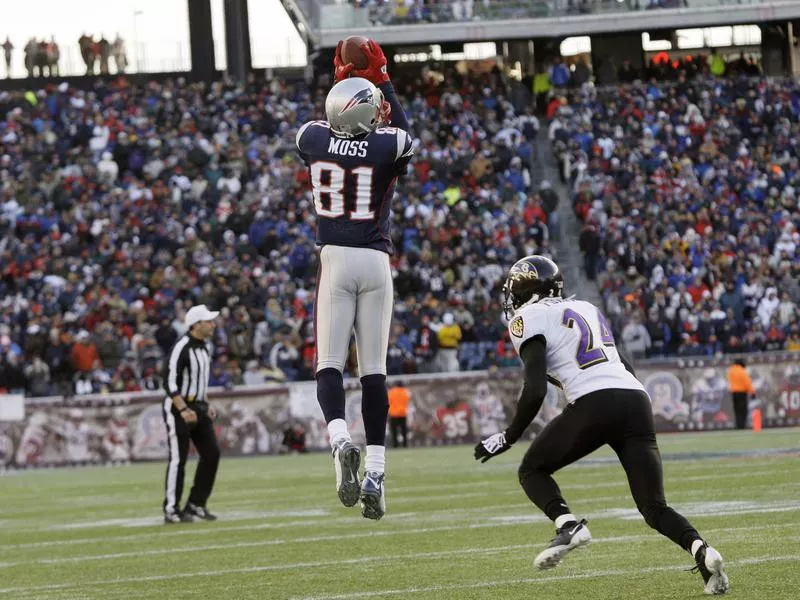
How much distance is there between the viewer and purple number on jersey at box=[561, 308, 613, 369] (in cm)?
740

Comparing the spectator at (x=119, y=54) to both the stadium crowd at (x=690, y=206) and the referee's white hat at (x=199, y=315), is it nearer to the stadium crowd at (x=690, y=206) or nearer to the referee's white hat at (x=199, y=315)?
the stadium crowd at (x=690, y=206)

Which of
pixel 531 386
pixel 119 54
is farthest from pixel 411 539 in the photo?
pixel 119 54

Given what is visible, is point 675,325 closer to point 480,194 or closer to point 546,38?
point 480,194

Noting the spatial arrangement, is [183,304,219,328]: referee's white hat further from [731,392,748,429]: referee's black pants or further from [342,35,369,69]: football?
[731,392,748,429]: referee's black pants

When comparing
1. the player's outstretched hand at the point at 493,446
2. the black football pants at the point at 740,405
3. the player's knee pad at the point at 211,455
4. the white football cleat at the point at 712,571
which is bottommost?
the black football pants at the point at 740,405

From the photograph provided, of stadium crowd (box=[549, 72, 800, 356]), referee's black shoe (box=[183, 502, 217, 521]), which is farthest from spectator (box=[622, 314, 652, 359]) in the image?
referee's black shoe (box=[183, 502, 217, 521])

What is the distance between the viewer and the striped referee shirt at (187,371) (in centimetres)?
1404

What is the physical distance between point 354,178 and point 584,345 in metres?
1.30

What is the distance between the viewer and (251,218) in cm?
2920

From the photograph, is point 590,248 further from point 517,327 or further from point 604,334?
point 517,327

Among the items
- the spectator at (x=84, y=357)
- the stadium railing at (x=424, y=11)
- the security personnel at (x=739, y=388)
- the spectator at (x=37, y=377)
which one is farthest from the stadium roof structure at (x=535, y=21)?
the security personnel at (x=739, y=388)

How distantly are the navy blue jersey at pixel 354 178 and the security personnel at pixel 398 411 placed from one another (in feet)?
54.3

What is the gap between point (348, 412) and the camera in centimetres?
2395

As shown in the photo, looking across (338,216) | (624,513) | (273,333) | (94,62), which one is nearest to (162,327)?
(273,333)
